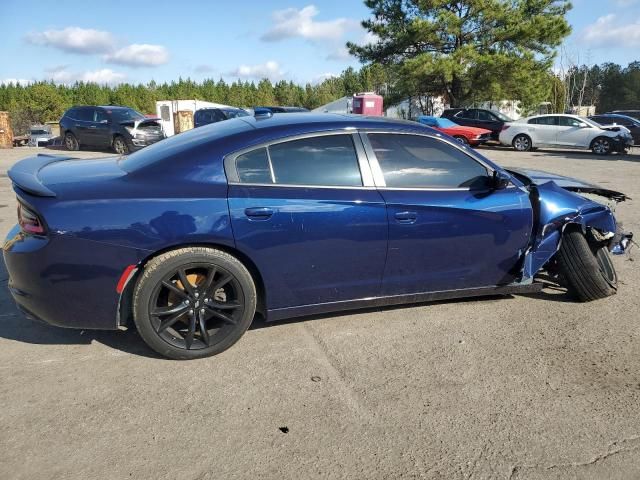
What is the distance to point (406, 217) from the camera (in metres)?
3.58

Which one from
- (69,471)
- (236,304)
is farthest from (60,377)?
(236,304)

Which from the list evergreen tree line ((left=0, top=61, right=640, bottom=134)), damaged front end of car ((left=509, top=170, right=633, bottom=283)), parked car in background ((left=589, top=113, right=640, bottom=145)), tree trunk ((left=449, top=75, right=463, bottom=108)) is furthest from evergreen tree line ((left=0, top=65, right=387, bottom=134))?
damaged front end of car ((left=509, top=170, right=633, bottom=283))

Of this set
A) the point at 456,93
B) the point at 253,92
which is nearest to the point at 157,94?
the point at 253,92

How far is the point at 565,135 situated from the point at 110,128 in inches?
656

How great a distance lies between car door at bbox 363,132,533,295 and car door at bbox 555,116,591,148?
59.0 ft

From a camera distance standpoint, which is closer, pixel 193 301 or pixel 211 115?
pixel 193 301

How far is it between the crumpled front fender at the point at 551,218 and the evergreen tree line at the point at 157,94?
48.7 m

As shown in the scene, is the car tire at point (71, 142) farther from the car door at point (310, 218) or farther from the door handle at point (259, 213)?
the door handle at point (259, 213)

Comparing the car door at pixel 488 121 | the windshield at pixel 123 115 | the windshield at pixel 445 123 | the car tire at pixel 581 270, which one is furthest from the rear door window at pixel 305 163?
the car door at pixel 488 121

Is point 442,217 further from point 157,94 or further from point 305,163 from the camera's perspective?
point 157,94

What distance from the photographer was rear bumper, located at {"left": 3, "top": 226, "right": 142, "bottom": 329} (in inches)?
119

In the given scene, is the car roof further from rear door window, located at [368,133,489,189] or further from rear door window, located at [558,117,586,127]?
rear door window, located at [558,117,586,127]

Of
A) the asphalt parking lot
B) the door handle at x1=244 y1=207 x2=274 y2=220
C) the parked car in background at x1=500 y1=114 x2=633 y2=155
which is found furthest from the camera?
the parked car in background at x1=500 y1=114 x2=633 y2=155

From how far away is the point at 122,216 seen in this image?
10.1ft
